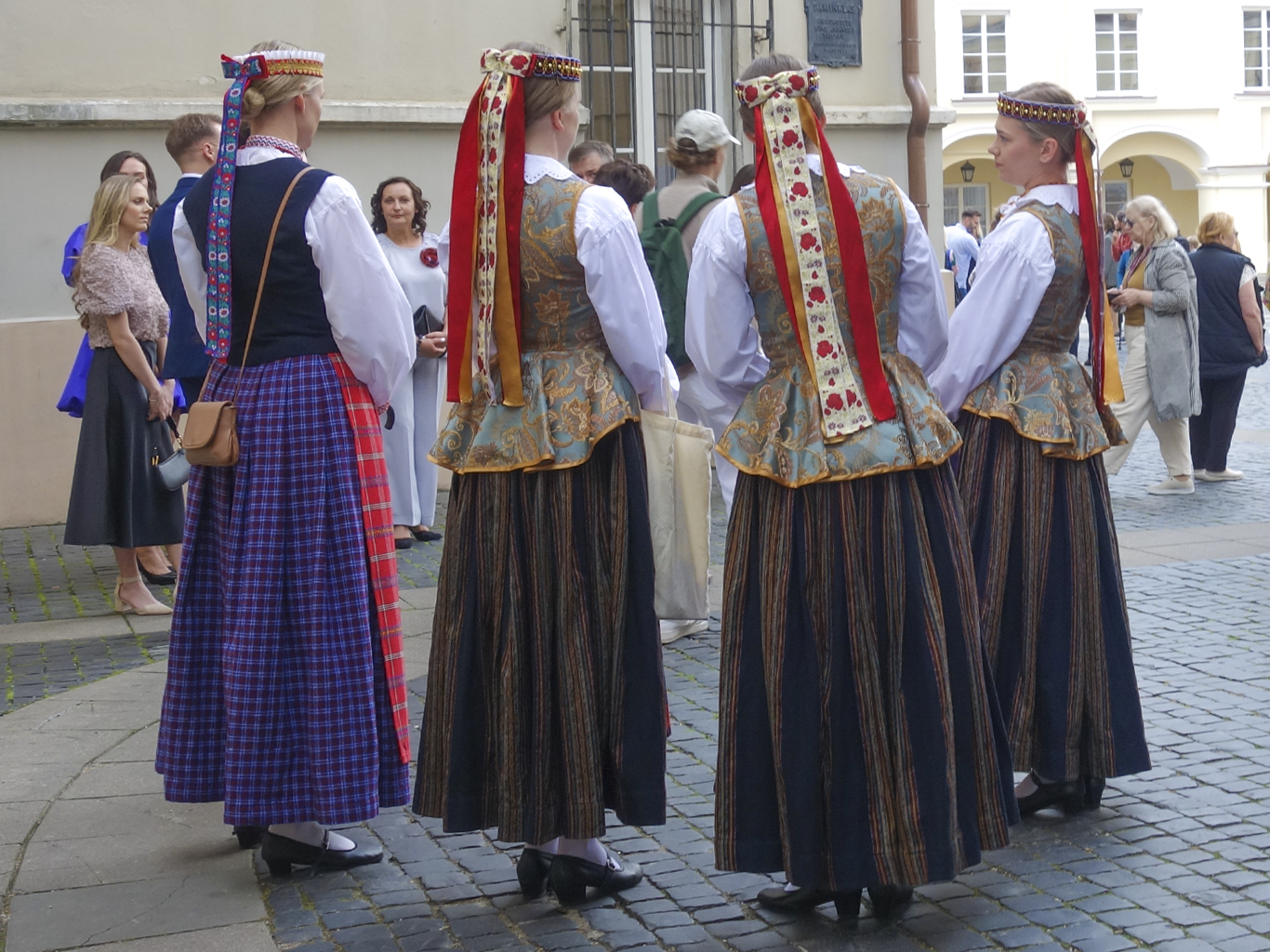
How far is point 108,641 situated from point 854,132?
7880 mm

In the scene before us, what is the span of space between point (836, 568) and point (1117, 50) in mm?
35720

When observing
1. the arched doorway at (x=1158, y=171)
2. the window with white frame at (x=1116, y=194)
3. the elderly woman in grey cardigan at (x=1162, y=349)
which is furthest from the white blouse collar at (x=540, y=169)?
the window with white frame at (x=1116, y=194)

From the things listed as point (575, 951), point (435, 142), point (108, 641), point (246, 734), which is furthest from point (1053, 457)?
point (435, 142)

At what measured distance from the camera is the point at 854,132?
1240 centimetres

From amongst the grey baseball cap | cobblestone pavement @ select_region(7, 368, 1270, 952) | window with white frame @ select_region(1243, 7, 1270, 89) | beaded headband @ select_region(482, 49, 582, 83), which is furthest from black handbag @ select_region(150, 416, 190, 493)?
window with white frame @ select_region(1243, 7, 1270, 89)

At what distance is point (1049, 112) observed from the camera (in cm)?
421

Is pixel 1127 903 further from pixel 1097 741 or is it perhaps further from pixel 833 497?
pixel 833 497

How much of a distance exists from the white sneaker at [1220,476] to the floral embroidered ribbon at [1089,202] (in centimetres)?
677

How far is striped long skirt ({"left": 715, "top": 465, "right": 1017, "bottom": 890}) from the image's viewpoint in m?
3.37

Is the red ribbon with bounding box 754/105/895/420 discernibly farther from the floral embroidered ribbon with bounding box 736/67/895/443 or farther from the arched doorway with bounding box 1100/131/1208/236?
the arched doorway with bounding box 1100/131/1208/236

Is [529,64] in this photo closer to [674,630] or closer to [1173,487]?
[674,630]

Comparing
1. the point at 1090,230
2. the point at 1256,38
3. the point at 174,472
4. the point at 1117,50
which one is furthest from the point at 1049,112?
the point at 1256,38

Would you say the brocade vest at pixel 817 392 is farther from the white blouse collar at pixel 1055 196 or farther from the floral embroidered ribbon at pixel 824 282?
the white blouse collar at pixel 1055 196

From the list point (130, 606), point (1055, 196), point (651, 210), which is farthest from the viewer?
point (130, 606)
